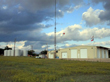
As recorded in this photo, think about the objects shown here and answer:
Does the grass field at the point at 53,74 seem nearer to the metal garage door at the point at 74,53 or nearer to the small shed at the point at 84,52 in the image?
the small shed at the point at 84,52

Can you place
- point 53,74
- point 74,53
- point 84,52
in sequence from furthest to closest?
1. point 74,53
2. point 84,52
3. point 53,74

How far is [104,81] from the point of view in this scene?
866 centimetres

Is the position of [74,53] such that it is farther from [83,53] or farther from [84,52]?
[84,52]

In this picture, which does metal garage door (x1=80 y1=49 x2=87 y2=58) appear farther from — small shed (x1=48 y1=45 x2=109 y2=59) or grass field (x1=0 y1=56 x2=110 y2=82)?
grass field (x1=0 y1=56 x2=110 y2=82)

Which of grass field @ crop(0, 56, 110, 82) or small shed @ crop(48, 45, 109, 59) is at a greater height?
small shed @ crop(48, 45, 109, 59)

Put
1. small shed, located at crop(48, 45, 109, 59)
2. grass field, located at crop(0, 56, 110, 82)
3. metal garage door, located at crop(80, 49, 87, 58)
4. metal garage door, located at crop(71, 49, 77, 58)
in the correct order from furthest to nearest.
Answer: metal garage door, located at crop(71, 49, 77, 58), metal garage door, located at crop(80, 49, 87, 58), small shed, located at crop(48, 45, 109, 59), grass field, located at crop(0, 56, 110, 82)

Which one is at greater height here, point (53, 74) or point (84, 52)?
point (84, 52)

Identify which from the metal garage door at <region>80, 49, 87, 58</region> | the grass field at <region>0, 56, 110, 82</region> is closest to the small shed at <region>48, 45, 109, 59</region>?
the metal garage door at <region>80, 49, 87, 58</region>

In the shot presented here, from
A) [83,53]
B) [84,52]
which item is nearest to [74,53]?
[83,53]

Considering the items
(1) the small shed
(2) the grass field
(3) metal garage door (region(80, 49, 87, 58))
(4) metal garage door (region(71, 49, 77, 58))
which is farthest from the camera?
(4) metal garage door (region(71, 49, 77, 58))

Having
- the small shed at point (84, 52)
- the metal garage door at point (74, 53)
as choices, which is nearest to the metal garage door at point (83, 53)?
the small shed at point (84, 52)

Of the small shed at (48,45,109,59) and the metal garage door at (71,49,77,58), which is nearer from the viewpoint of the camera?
the small shed at (48,45,109,59)

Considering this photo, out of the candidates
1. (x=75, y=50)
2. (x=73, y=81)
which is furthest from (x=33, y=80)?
(x=75, y=50)

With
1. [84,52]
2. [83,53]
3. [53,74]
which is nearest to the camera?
[53,74]
